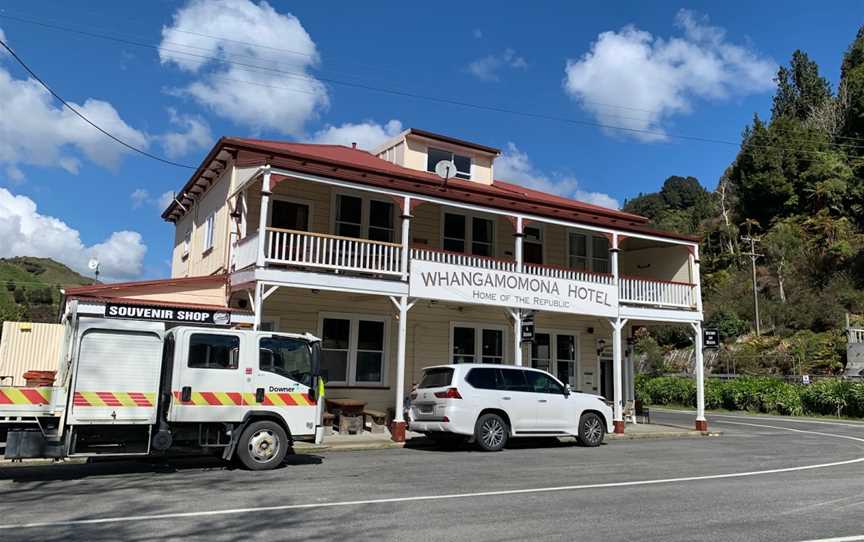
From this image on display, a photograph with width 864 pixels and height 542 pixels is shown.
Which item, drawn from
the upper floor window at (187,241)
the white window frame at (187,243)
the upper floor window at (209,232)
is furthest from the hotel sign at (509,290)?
the upper floor window at (187,241)

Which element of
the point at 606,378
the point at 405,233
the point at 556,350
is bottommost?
the point at 606,378

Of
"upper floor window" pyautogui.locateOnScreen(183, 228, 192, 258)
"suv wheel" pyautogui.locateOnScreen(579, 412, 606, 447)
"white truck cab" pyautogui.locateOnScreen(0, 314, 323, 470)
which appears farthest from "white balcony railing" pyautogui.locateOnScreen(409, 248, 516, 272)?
"upper floor window" pyautogui.locateOnScreen(183, 228, 192, 258)

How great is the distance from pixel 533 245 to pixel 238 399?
13.3 meters

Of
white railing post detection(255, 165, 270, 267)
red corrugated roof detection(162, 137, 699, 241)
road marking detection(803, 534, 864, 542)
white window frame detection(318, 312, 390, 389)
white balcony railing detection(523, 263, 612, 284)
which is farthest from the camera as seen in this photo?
white balcony railing detection(523, 263, 612, 284)

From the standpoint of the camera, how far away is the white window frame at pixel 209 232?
1902 centimetres

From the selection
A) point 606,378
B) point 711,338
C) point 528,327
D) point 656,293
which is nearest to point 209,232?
point 528,327

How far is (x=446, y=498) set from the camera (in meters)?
7.98

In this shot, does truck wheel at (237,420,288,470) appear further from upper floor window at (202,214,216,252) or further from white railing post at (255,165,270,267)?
upper floor window at (202,214,216,252)

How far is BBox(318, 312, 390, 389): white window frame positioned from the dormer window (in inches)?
256

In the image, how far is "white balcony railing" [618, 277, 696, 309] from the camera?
19.5m

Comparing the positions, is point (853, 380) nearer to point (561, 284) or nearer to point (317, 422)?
point (561, 284)

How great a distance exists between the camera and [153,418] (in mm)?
9484

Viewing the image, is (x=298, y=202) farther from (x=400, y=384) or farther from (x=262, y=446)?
(x=262, y=446)

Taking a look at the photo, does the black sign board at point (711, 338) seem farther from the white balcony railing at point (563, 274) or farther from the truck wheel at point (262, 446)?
the truck wheel at point (262, 446)
